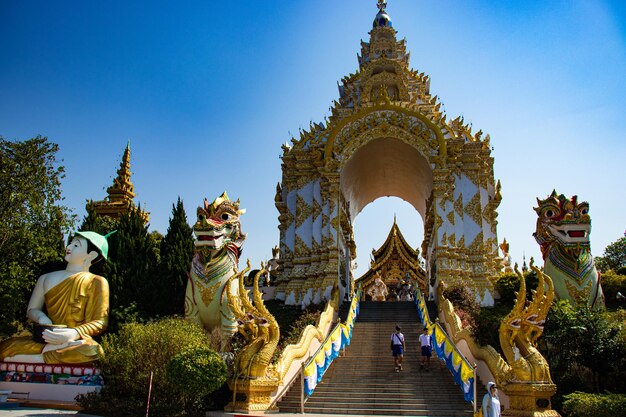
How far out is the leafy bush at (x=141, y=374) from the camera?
389 inches

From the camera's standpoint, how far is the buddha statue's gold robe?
1196 cm

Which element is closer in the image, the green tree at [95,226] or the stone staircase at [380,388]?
the stone staircase at [380,388]

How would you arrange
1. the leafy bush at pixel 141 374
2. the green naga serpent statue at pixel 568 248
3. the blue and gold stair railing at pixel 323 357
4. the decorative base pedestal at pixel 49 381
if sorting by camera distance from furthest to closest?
the green naga serpent statue at pixel 568 248 → the decorative base pedestal at pixel 49 381 → the blue and gold stair railing at pixel 323 357 → the leafy bush at pixel 141 374

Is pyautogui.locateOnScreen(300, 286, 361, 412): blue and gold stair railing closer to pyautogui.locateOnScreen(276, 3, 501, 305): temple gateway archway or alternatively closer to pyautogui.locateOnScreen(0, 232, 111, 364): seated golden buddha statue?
pyautogui.locateOnScreen(0, 232, 111, 364): seated golden buddha statue

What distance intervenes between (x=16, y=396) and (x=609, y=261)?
26453mm

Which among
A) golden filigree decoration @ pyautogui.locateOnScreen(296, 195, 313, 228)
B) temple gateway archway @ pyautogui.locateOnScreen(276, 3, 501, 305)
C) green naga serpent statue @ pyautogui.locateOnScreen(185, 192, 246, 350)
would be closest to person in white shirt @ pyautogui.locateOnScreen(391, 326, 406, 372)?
green naga serpent statue @ pyautogui.locateOnScreen(185, 192, 246, 350)

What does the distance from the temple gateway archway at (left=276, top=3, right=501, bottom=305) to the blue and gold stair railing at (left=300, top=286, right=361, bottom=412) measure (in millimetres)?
5232

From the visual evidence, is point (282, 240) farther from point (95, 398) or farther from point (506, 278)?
point (95, 398)

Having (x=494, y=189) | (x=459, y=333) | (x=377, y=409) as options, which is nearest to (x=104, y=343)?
(x=377, y=409)

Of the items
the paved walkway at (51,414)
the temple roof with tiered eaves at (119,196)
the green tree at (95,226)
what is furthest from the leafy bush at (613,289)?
the temple roof with tiered eaves at (119,196)

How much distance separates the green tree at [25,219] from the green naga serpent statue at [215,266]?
→ 4079 mm

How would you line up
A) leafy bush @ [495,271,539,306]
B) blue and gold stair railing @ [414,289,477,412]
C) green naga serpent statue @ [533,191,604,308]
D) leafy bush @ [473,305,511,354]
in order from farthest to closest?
1. leafy bush @ [495,271,539,306]
2. green naga serpent statue @ [533,191,604,308]
3. leafy bush @ [473,305,511,354]
4. blue and gold stair railing @ [414,289,477,412]

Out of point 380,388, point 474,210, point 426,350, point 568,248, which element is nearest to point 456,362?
point 426,350

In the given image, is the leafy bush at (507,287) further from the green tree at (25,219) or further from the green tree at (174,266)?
the green tree at (25,219)
